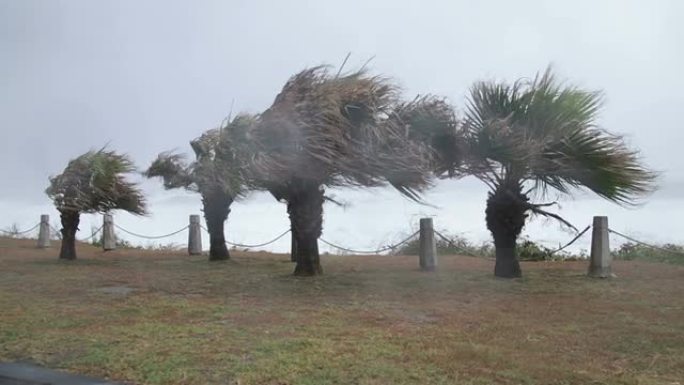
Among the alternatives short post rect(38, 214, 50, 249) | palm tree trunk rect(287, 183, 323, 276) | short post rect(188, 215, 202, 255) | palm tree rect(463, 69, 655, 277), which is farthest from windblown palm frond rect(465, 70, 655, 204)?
short post rect(38, 214, 50, 249)

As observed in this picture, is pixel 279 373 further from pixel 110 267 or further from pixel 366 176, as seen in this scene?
pixel 110 267

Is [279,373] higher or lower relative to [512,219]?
lower

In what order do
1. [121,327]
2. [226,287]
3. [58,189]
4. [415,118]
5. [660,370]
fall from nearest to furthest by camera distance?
[660,370]
[121,327]
[226,287]
[415,118]
[58,189]

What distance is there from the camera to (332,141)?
11852mm

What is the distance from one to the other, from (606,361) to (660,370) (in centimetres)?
46

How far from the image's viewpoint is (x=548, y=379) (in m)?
5.91

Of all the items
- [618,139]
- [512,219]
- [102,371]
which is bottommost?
[102,371]

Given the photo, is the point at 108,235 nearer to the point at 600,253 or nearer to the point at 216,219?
the point at 216,219

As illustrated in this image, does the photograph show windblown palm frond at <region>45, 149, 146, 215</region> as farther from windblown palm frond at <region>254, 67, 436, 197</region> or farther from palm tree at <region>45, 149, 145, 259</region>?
windblown palm frond at <region>254, 67, 436, 197</region>

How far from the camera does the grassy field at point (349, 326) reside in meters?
6.19

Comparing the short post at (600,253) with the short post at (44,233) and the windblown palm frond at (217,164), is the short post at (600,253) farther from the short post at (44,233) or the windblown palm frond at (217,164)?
the short post at (44,233)

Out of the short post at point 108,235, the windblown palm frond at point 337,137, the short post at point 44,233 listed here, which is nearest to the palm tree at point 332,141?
the windblown palm frond at point 337,137

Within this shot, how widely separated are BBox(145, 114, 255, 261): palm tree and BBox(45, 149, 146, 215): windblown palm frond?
87 cm

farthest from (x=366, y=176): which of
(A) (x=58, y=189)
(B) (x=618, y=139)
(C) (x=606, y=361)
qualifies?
(A) (x=58, y=189)
